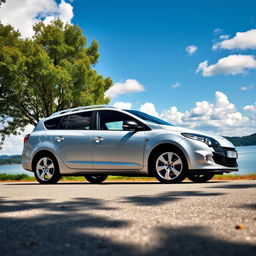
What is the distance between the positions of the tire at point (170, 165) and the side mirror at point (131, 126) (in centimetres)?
74

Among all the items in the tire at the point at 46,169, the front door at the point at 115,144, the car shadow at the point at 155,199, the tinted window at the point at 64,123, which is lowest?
the car shadow at the point at 155,199

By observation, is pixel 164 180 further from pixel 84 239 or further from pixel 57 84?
pixel 57 84

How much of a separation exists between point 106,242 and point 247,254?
101cm

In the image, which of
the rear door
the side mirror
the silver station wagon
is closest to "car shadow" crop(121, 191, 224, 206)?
the silver station wagon

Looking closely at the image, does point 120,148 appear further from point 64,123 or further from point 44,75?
point 44,75

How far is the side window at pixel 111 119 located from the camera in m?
8.80

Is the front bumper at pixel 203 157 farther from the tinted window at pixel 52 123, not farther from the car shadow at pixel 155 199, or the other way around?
the tinted window at pixel 52 123

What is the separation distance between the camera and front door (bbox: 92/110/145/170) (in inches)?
331

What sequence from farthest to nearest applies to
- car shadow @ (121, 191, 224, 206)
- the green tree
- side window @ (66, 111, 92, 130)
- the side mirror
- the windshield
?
the green tree
side window @ (66, 111, 92, 130)
the windshield
the side mirror
car shadow @ (121, 191, 224, 206)

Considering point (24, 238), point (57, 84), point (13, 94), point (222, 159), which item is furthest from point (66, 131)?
point (13, 94)

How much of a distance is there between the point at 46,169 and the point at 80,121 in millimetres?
1513

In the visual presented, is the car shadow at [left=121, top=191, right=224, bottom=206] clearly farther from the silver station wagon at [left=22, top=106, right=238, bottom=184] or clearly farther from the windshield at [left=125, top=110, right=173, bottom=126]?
the windshield at [left=125, top=110, right=173, bottom=126]

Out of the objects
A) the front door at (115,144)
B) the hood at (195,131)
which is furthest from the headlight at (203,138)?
the front door at (115,144)

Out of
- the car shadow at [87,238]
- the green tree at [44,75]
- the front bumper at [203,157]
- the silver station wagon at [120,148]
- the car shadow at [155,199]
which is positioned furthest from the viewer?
the green tree at [44,75]
